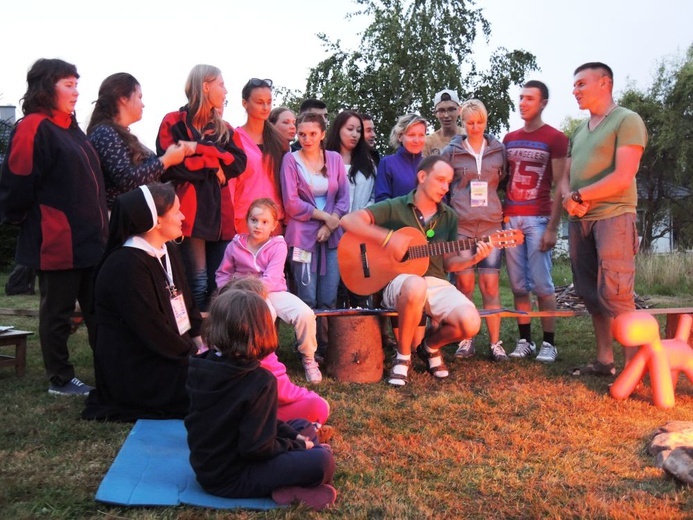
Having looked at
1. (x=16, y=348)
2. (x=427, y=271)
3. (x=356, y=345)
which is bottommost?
(x=16, y=348)

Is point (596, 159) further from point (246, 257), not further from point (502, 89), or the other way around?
point (502, 89)

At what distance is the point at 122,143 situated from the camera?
17.5 ft

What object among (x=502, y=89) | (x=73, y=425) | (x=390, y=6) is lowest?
(x=73, y=425)

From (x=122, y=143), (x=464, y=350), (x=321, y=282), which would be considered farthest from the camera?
(x=464, y=350)

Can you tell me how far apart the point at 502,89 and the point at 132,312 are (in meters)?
24.9

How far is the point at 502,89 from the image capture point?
27.4 m

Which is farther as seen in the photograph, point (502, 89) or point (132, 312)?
point (502, 89)

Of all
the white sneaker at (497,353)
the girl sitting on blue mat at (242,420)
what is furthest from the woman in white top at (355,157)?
the girl sitting on blue mat at (242,420)

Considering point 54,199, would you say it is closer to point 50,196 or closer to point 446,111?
point 50,196

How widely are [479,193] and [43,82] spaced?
3.61m

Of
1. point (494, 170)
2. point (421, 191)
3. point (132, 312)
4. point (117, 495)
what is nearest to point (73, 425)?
point (132, 312)

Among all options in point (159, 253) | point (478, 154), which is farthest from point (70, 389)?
point (478, 154)

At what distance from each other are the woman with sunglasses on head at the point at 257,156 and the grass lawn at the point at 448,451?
172 cm

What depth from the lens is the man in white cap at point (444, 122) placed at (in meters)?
7.23
